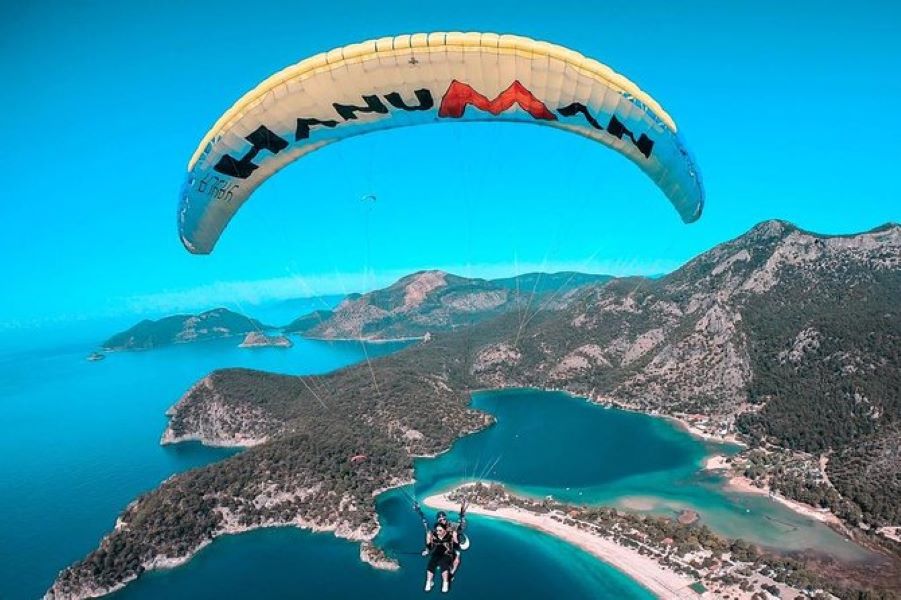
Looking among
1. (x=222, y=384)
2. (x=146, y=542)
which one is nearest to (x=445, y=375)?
(x=222, y=384)

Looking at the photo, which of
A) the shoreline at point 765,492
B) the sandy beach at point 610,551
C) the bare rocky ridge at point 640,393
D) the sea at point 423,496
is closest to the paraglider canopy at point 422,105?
the sea at point 423,496

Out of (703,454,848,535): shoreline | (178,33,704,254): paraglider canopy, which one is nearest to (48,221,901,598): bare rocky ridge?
(703,454,848,535): shoreline

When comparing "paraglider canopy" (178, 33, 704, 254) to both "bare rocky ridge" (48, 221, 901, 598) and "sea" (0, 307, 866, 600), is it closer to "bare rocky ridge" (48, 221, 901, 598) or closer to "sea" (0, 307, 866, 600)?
"sea" (0, 307, 866, 600)

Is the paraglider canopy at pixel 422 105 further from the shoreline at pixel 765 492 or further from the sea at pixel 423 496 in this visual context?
the shoreline at pixel 765 492

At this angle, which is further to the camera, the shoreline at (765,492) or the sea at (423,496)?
the shoreline at (765,492)

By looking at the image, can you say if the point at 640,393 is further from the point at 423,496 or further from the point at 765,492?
the point at 423,496

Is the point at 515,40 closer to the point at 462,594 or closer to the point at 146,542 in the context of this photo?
the point at 462,594
